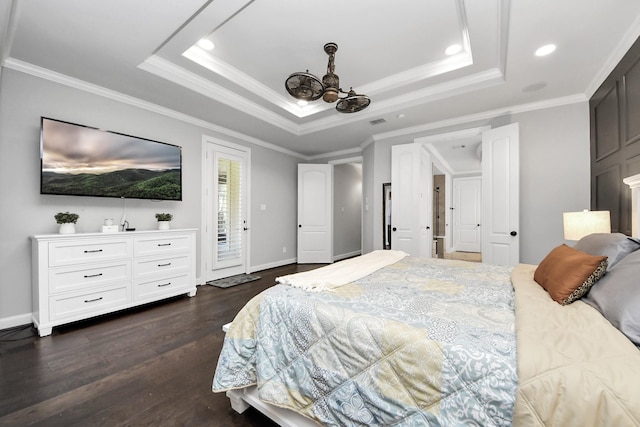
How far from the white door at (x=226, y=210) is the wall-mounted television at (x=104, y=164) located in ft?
2.31

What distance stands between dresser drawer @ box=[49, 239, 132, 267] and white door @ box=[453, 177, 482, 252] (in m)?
8.37

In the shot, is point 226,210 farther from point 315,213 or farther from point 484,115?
point 484,115

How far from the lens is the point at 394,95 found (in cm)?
352

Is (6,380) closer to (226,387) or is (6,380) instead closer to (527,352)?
(226,387)

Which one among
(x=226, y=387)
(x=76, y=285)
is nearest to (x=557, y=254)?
(x=226, y=387)

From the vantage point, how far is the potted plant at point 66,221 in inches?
105

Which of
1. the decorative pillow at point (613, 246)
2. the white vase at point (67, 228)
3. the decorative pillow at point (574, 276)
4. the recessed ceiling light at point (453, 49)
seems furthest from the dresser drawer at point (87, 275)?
the recessed ceiling light at point (453, 49)

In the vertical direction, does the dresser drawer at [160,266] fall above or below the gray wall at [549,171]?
below

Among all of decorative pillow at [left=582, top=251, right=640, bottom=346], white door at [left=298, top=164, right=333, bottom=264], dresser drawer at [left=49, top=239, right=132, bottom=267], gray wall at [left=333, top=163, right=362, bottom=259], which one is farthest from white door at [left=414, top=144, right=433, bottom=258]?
dresser drawer at [left=49, top=239, right=132, bottom=267]

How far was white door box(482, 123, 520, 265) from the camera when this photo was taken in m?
3.44

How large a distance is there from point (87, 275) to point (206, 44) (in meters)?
2.57

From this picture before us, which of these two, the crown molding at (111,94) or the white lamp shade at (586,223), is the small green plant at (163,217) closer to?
the crown molding at (111,94)

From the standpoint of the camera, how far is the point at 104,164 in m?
2.99

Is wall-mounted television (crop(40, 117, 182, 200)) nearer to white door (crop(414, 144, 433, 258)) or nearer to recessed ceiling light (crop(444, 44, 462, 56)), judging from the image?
recessed ceiling light (crop(444, 44, 462, 56))
